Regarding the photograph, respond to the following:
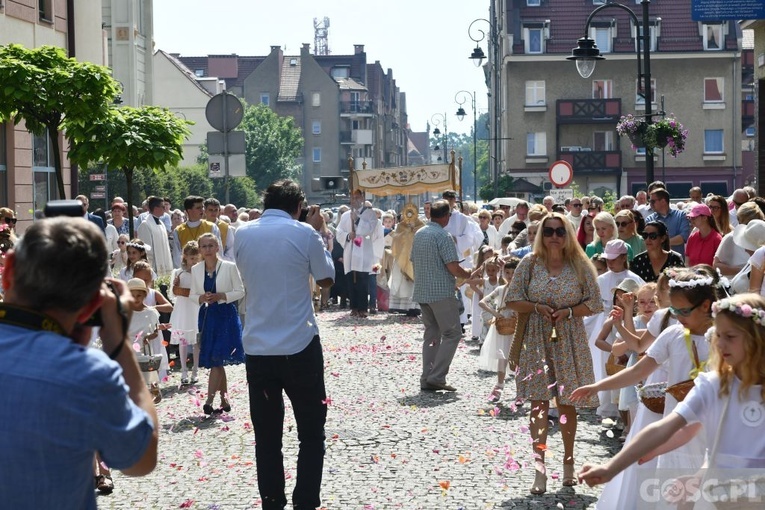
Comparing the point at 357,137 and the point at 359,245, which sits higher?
the point at 357,137

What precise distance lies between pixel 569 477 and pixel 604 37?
2475 inches

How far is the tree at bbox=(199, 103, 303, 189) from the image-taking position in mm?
97000

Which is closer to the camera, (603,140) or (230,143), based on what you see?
(230,143)

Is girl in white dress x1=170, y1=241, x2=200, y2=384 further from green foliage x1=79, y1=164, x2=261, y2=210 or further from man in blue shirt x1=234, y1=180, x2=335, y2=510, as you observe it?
green foliage x1=79, y1=164, x2=261, y2=210

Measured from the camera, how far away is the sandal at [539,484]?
8.12 meters

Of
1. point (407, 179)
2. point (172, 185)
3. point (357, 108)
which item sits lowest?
point (407, 179)

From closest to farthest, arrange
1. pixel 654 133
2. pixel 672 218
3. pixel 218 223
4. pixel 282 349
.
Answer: pixel 282 349 < pixel 672 218 < pixel 218 223 < pixel 654 133

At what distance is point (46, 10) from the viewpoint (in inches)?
1051

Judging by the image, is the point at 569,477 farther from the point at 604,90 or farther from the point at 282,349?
the point at 604,90

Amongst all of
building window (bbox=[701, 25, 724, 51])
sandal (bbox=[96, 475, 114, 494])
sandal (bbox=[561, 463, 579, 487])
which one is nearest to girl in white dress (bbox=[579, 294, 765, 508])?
sandal (bbox=[561, 463, 579, 487])

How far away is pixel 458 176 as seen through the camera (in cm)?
2736

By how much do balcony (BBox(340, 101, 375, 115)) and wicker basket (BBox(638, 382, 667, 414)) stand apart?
11189cm

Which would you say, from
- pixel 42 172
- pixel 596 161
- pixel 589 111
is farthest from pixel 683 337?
pixel 589 111

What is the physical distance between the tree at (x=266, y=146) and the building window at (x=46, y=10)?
68522 millimetres
